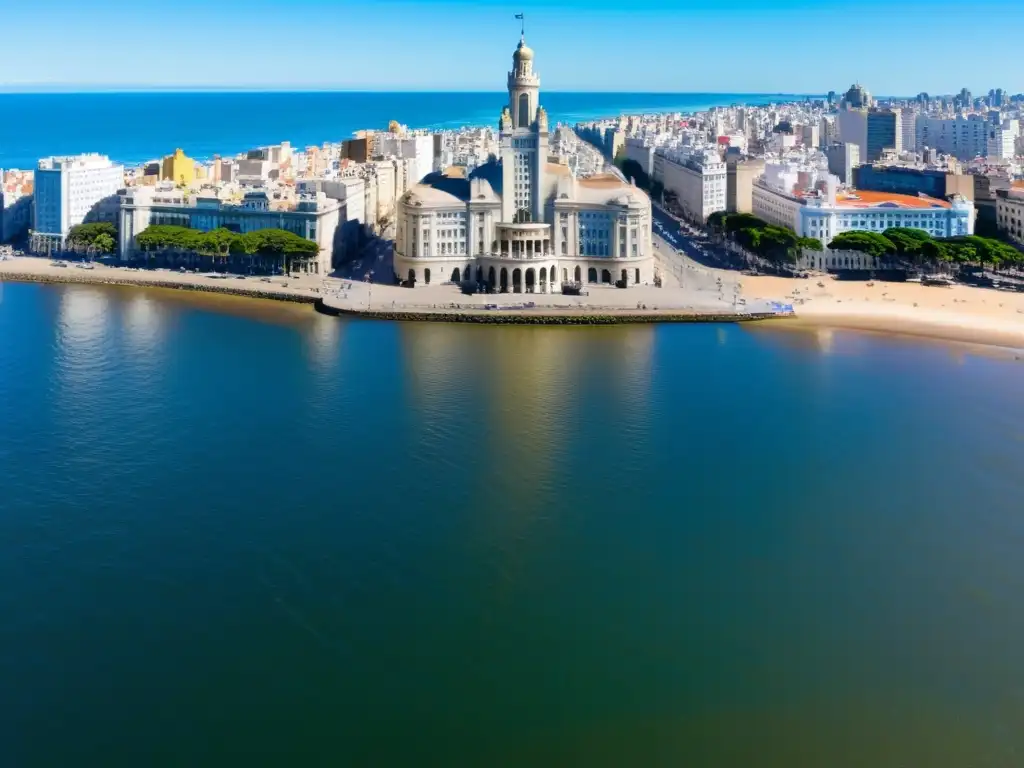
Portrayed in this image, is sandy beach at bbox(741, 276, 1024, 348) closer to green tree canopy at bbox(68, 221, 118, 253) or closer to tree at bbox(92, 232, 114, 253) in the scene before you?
tree at bbox(92, 232, 114, 253)

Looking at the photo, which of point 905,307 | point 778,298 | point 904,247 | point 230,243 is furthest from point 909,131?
point 230,243

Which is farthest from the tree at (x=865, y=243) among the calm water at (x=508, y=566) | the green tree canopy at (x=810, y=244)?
the calm water at (x=508, y=566)

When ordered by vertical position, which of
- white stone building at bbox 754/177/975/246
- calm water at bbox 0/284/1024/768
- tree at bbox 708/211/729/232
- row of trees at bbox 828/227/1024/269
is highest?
tree at bbox 708/211/729/232

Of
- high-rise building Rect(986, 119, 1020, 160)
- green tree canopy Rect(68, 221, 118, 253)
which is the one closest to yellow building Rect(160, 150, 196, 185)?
green tree canopy Rect(68, 221, 118, 253)

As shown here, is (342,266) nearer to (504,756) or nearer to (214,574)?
(214,574)

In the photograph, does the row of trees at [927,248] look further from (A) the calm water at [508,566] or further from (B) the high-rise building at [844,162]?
(B) the high-rise building at [844,162]

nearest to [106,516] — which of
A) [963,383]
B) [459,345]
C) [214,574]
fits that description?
[214,574]

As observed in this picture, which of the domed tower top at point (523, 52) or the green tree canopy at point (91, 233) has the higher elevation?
the domed tower top at point (523, 52)
